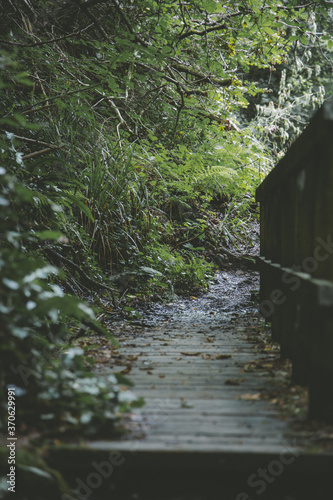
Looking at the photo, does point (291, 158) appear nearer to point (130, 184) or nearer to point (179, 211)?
point (130, 184)

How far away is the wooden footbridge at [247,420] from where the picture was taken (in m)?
1.53

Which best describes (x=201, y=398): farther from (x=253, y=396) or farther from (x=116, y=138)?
(x=116, y=138)

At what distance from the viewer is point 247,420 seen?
180cm

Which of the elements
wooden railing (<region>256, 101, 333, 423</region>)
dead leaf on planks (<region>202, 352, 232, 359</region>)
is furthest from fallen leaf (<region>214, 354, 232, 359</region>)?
wooden railing (<region>256, 101, 333, 423</region>)

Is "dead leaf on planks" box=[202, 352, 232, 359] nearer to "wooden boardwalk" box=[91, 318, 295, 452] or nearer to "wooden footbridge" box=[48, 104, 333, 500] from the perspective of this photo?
"wooden boardwalk" box=[91, 318, 295, 452]

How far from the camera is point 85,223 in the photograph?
5422 mm

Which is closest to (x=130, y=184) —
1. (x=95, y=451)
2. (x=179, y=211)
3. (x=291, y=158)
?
(x=179, y=211)

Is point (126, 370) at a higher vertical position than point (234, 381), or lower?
lower

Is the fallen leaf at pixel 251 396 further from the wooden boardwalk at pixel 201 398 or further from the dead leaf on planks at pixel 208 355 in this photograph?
the dead leaf on planks at pixel 208 355

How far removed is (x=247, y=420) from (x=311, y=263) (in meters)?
0.77

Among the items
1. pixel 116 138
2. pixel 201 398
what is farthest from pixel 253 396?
pixel 116 138

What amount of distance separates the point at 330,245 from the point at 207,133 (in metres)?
6.75

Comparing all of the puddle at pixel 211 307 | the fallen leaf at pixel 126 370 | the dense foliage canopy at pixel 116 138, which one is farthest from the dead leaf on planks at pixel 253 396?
the puddle at pixel 211 307

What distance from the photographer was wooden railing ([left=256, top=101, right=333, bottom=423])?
168 centimetres
